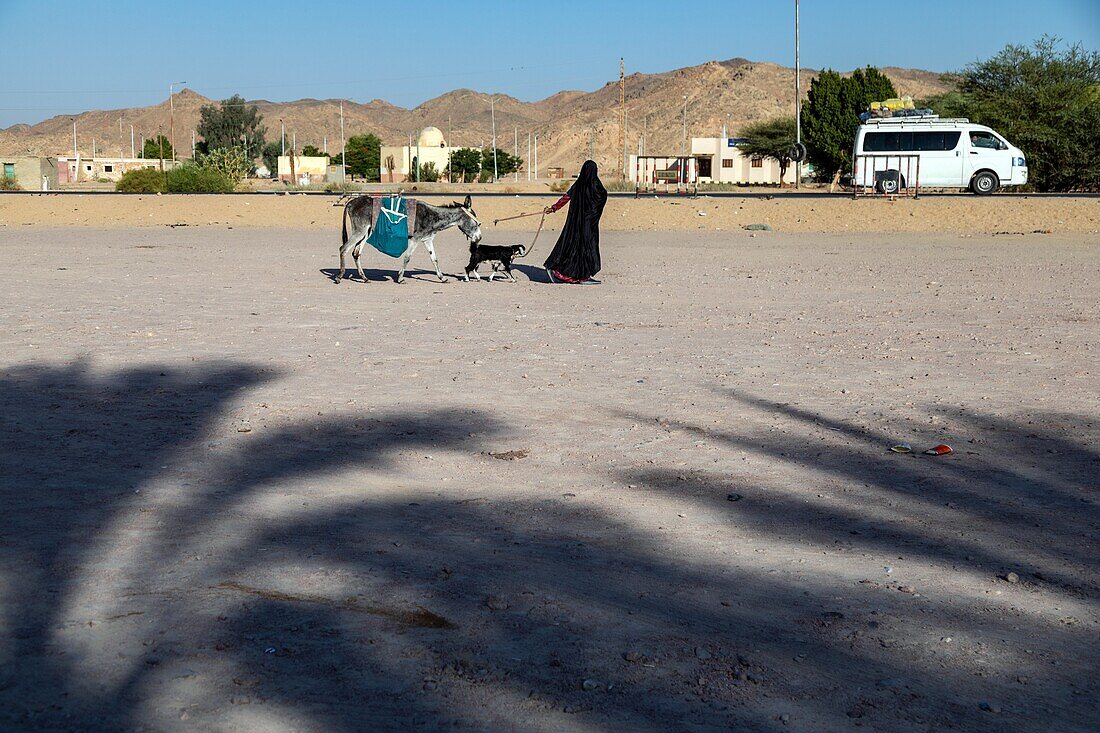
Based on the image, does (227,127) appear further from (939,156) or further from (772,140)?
(939,156)

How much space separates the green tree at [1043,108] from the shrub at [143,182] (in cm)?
3355

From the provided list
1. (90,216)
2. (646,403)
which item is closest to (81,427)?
(646,403)

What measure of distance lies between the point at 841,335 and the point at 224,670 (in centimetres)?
912

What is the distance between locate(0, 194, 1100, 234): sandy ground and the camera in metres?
29.2

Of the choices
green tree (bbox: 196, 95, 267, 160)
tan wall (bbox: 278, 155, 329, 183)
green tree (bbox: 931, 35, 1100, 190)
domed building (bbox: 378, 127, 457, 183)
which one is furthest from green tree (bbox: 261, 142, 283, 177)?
green tree (bbox: 931, 35, 1100, 190)

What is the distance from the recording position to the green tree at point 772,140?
66.9m

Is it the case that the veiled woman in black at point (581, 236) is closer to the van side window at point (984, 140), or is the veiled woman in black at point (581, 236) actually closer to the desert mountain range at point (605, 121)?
the van side window at point (984, 140)

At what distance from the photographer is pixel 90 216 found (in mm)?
34594

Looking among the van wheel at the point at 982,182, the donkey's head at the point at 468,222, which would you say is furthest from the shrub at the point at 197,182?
the donkey's head at the point at 468,222

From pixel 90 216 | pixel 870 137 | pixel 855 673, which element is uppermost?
pixel 870 137

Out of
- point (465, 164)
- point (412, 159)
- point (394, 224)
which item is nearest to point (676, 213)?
point (394, 224)

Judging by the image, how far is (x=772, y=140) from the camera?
68312 mm

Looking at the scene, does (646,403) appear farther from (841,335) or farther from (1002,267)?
(1002,267)

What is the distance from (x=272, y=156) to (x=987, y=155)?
281 feet
